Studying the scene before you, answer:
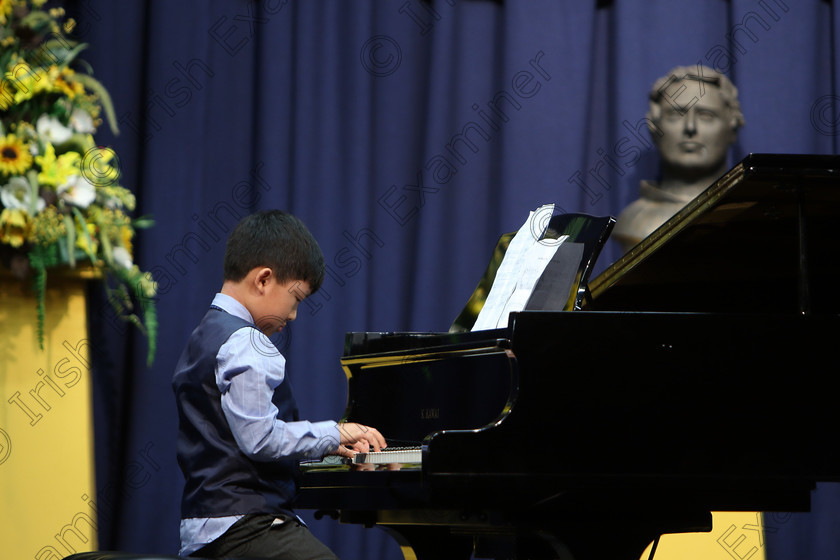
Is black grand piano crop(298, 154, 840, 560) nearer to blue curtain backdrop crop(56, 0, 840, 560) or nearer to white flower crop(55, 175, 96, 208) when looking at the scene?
white flower crop(55, 175, 96, 208)

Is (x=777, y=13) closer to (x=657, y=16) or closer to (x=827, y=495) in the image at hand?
(x=657, y=16)

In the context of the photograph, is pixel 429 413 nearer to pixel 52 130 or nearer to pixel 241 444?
pixel 241 444

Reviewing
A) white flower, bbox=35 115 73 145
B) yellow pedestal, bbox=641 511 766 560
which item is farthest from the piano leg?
white flower, bbox=35 115 73 145

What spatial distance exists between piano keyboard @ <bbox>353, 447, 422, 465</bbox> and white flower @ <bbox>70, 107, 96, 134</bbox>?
1974 mm

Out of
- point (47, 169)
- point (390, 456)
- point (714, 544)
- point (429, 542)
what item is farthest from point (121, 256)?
point (714, 544)

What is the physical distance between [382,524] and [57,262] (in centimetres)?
165

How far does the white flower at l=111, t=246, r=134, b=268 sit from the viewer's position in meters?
3.55

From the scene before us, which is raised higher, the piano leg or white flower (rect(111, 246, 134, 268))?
white flower (rect(111, 246, 134, 268))

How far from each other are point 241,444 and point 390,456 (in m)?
0.30

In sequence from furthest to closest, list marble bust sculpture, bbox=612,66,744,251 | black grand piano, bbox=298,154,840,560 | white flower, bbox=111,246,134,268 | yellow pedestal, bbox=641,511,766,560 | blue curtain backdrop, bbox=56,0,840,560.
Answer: blue curtain backdrop, bbox=56,0,840,560 < marble bust sculpture, bbox=612,66,744,251 < yellow pedestal, bbox=641,511,766,560 < white flower, bbox=111,246,134,268 < black grand piano, bbox=298,154,840,560

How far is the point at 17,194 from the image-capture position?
130 inches
